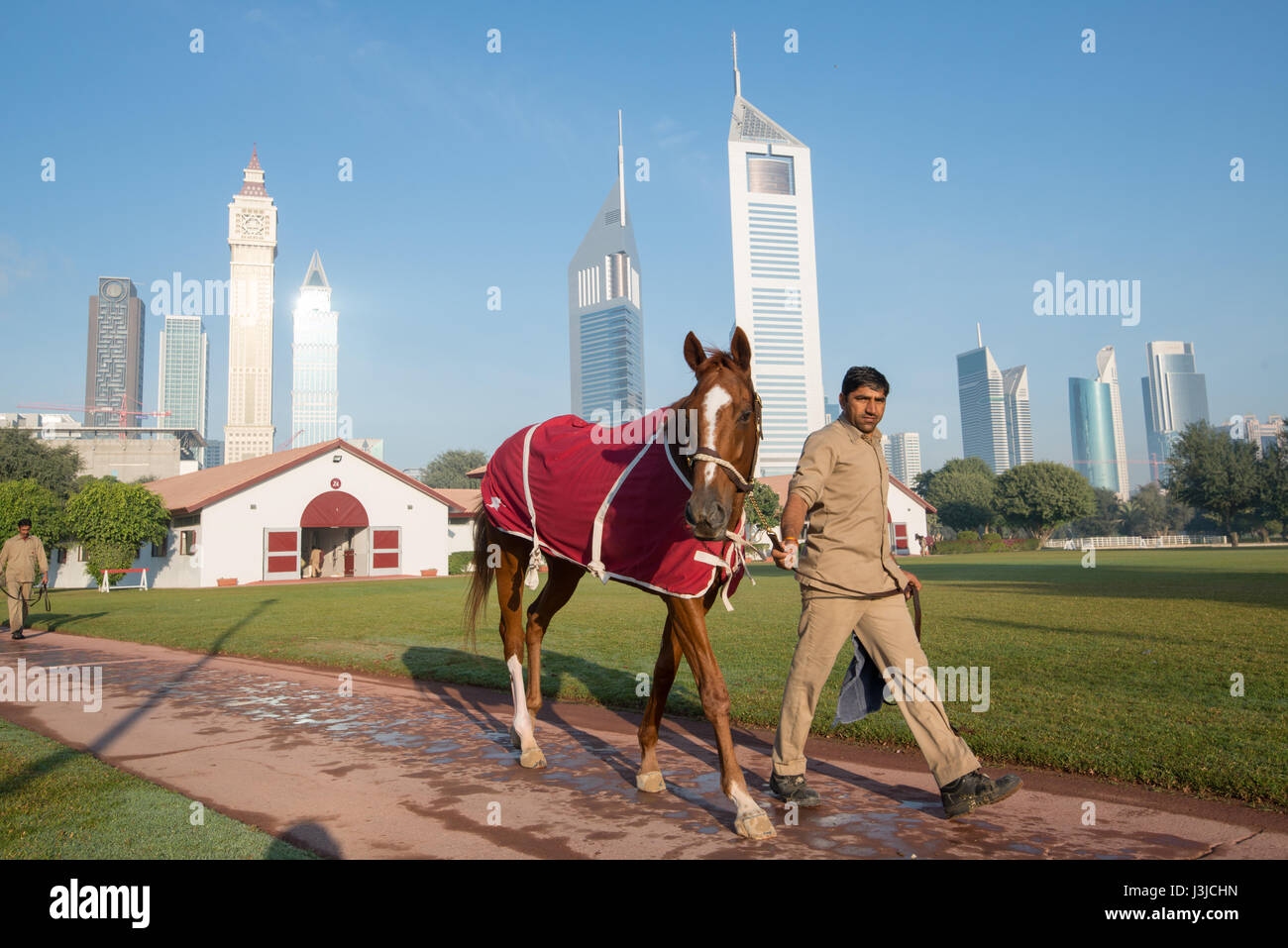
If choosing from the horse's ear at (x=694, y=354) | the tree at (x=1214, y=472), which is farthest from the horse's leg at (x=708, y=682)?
the tree at (x=1214, y=472)

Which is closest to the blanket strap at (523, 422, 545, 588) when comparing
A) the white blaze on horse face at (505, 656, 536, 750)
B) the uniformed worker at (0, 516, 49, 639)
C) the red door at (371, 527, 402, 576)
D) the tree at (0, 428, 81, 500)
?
the white blaze on horse face at (505, 656, 536, 750)

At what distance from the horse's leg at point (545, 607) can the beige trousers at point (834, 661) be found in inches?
88.4

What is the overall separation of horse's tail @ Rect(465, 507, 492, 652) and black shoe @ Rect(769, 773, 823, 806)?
11.5ft

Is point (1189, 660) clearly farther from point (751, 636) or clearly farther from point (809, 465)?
point (809, 465)

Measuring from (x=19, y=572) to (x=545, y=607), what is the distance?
12978 millimetres

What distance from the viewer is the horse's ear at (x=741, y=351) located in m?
3.99

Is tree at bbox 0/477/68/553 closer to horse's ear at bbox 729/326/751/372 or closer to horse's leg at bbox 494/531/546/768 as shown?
horse's leg at bbox 494/531/546/768

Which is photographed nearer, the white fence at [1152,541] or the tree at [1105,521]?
the white fence at [1152,541]

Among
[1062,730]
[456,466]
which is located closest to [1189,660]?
[1062,730]

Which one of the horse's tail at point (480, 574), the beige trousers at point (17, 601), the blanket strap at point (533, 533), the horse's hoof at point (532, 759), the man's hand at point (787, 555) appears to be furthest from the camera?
the beige trousers at point (17, 601)

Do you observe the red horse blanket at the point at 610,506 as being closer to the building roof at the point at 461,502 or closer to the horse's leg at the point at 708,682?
the horse's leg at the point at 708,682

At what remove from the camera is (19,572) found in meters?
14.1

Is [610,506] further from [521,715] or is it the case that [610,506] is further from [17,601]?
[17,601]


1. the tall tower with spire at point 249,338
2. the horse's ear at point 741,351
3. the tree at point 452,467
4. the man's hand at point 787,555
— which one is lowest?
the man's hand at point 787,555
